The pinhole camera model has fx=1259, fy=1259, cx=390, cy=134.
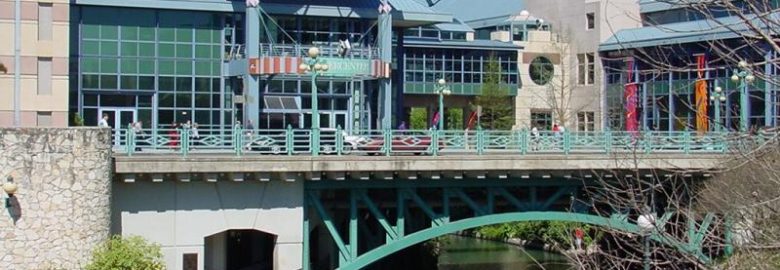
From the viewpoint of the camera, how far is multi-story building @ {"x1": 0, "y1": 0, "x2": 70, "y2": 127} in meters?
39.6

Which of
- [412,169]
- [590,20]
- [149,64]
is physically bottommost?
[412,169]

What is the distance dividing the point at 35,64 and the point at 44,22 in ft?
4.84

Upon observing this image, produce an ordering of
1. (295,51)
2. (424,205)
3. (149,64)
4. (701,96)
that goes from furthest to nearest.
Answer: (295,51) < (149,64) < (424,205) < (701,96)

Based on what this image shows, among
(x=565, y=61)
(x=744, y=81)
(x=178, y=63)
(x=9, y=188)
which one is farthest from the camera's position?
(x=565, y=61)

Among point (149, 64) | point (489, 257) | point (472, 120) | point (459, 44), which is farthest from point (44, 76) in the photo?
point (459, 44)

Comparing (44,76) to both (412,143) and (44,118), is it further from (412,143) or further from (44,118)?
(412,143)

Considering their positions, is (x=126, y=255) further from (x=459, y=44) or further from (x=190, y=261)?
(x=459, y=44)

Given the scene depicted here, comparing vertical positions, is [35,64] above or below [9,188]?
above

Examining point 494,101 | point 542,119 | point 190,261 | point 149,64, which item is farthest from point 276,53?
point 542,119

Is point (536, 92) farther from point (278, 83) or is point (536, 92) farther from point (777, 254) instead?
point (777, 254)

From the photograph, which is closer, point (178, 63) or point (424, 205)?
point (424, 205)

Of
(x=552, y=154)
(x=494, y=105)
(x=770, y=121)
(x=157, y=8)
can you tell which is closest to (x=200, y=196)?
(x=552, y=154)

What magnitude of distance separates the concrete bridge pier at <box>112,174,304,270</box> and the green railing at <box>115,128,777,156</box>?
837 millimetres

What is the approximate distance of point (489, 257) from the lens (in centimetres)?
5328
